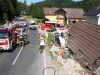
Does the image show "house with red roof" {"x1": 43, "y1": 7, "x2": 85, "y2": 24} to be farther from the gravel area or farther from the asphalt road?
the gravel area

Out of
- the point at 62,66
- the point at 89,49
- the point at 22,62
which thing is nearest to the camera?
the point at 89,49

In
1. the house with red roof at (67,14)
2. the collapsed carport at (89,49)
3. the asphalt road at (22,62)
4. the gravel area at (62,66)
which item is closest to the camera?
the collapsed carport at (89,49)

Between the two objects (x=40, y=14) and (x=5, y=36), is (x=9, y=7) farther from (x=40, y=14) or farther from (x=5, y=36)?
(x=5, y=36)

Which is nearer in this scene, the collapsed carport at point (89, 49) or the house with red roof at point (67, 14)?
the collapsed carport at point (89, 49)

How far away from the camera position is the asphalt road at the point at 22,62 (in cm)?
1491

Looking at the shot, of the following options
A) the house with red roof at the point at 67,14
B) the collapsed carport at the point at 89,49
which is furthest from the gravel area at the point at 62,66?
the house with red roof at the point at 67,14

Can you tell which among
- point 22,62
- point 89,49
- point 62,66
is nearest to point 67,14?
point 22,62

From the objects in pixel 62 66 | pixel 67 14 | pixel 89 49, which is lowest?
pixel 62 66

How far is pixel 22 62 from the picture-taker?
56.7ft

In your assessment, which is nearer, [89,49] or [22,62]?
[89,49]

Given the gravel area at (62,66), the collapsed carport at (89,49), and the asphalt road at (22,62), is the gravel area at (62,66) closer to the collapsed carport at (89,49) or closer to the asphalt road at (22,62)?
the collapsed carport at (89,49)

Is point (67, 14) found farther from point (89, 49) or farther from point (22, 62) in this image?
point (89, 49)

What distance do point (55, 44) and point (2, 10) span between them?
4010cm

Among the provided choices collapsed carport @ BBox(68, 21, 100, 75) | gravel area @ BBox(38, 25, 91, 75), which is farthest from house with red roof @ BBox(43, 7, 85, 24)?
gravel area @ BBox(38, 25, 91, 75)
